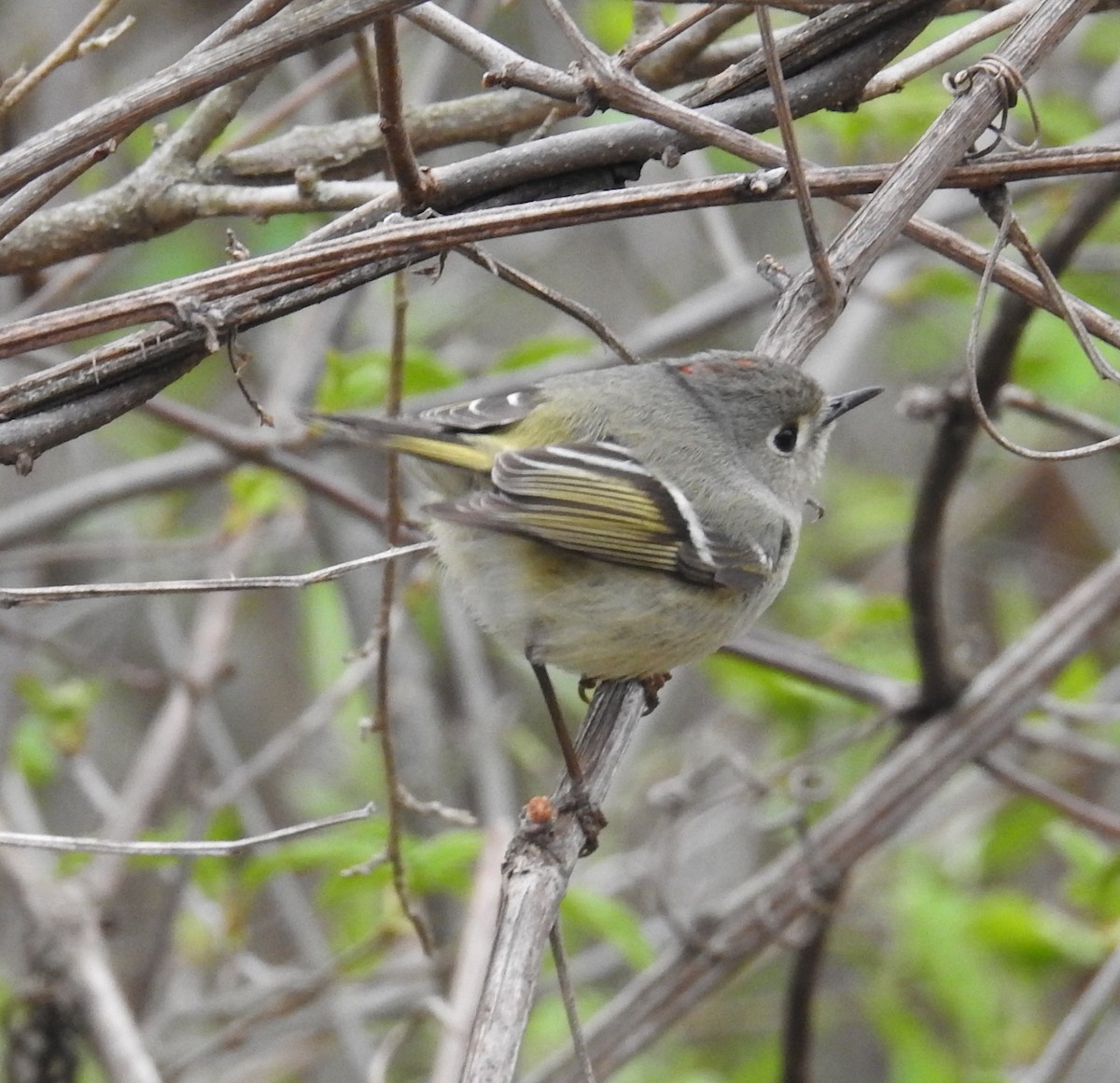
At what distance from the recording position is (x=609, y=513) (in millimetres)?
2436

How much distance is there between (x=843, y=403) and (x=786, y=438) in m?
0.13

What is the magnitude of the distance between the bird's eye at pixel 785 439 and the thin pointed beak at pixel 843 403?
6 centimetres

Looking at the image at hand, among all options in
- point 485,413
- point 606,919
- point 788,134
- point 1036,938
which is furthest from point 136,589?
point 1036,938

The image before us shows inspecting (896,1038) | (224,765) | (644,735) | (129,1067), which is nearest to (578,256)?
(644,735)

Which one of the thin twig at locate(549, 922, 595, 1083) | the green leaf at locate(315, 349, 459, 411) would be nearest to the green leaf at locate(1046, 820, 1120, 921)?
the green leaf at locate(315, 349, 459, 411)

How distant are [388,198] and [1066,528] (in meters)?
4.57

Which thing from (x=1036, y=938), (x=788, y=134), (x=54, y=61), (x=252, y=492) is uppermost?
(x=252, y=492)

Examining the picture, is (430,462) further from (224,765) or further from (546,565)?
(224,765)

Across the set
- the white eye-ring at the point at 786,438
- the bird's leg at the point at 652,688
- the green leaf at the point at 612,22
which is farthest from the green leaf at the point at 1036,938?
the green leaf at the point at 612,22

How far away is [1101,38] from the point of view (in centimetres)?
423

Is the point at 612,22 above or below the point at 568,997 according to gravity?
above

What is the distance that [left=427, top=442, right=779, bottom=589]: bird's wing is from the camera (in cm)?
231

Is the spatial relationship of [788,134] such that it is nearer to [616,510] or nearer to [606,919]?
[616,510]

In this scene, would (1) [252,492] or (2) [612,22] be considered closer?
(1) [252,492]
